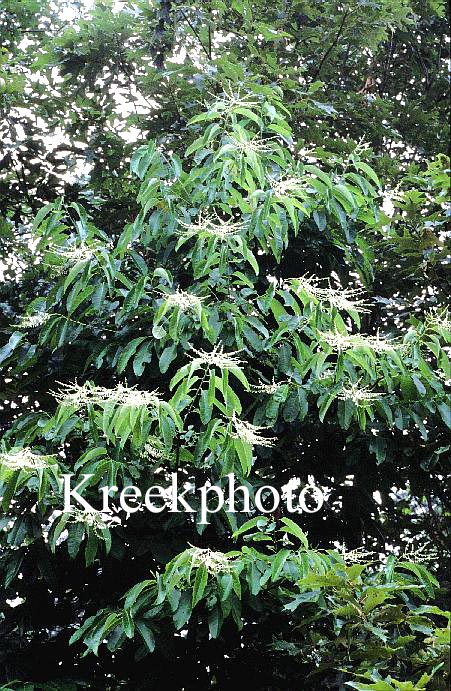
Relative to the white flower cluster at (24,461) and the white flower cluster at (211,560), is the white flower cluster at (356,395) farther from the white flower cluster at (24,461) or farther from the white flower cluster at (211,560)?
the white flower cluster at (24,461)

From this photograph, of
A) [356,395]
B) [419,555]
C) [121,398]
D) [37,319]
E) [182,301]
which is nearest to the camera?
[121,398]

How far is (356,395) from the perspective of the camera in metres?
1.90

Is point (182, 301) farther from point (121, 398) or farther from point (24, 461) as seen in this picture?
point (24, 461)

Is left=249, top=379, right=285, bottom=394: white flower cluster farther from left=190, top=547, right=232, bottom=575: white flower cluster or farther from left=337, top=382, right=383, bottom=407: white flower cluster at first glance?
left=190, top=547, right=232, bottom=575: white flower cluster

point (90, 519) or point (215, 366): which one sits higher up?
point (215, 366)

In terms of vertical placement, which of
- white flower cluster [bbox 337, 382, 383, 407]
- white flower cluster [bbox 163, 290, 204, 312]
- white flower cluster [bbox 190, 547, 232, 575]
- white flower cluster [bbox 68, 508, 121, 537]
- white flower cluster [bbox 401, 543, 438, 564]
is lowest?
white flower cluster [bbox 401, 543, 438, 564]

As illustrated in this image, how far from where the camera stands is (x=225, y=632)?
1.98 m

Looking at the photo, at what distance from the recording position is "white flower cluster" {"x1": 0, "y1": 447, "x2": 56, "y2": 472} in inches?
62.7

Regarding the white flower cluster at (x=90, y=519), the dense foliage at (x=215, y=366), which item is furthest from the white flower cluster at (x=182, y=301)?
the white flower cluster at (x=90, y=519)

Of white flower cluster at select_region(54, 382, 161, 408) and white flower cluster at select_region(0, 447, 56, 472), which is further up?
white flower cluster at select_region(54, 382, 161, 408)

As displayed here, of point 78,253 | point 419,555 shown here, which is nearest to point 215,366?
point 78,253

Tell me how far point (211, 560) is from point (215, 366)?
46cm

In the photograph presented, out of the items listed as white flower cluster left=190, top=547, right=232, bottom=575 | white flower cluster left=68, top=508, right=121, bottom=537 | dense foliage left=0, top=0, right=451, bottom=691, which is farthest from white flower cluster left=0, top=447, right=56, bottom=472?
white flower cluster left=190, top=547, right=232, bottom=575

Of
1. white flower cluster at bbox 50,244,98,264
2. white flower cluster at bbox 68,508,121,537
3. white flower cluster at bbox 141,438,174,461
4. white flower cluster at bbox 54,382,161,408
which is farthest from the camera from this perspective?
white flower cluster at bbox 50,244,98,264
